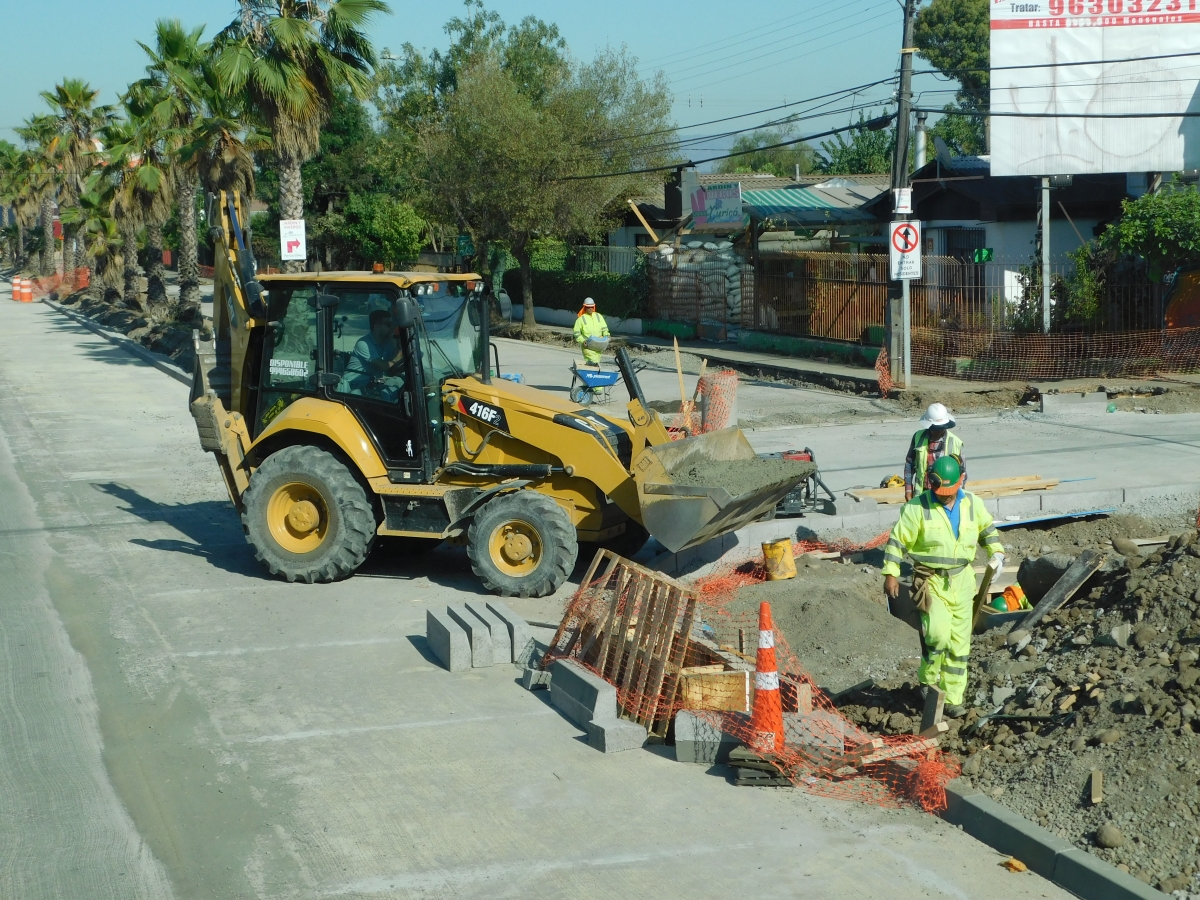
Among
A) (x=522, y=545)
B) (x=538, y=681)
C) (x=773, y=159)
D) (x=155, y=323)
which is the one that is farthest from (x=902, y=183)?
(x=773, y=159)

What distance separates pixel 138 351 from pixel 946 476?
3047 cm

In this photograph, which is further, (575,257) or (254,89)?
(575,257)

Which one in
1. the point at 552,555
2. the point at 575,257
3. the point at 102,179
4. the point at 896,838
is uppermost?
the point at 102,179

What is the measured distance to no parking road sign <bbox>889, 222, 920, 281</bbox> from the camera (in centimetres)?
2203

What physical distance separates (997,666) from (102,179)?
43130 mm

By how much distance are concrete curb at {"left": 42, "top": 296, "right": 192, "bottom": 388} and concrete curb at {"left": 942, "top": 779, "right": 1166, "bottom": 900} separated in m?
22.9

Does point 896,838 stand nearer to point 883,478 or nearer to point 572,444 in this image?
point 572,444

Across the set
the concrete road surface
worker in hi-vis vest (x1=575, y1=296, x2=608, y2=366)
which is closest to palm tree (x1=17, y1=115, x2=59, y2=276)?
worker in hi-vis vest (x1=575, y1=296, x2=608, y2=366)

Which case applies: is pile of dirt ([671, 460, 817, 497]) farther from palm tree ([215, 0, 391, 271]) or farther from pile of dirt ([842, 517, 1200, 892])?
palm tree ([215, 0, 391, 271])

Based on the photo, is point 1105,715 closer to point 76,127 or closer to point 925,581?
point 925,581

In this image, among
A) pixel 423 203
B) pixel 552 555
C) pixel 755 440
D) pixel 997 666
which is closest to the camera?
pixel 997 666

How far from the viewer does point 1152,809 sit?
5.79 meters

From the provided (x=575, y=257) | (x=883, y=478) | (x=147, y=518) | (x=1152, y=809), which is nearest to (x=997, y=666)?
(x=1152, y=809)

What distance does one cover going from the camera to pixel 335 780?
6945 millimetres
